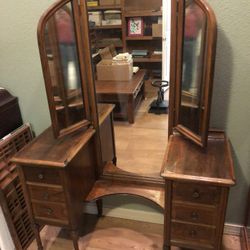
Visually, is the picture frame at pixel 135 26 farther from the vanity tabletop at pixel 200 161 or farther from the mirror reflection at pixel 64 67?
the vanity tabletop at pixel 200 161

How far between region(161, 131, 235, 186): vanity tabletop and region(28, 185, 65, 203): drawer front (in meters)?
0.55

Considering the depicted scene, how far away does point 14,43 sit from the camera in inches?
64.2

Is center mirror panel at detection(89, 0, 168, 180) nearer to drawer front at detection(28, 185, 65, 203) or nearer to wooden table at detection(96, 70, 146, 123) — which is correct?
wooden table at detection(96, 70, 146, 123)

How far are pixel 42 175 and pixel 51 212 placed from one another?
241mm

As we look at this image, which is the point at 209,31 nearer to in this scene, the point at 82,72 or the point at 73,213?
the point at 82,72

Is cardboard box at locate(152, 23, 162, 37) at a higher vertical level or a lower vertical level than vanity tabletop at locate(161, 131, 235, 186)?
higher

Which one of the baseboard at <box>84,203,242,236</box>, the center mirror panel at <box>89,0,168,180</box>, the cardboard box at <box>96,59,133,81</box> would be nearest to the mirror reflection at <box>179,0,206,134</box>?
the center mirror panel at <box>89,0,168,180</box>

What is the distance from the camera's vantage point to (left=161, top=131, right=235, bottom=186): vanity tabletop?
117cm

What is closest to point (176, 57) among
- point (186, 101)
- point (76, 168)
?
point (186, 101)

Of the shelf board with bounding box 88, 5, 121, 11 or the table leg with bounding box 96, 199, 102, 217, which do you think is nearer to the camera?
the shelf board with bounding box 88, 5, 121, 11

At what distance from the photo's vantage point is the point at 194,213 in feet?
4.14

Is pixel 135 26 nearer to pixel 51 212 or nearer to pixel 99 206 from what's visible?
pixel 51 212

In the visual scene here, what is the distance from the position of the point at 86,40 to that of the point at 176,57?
0.46 metres

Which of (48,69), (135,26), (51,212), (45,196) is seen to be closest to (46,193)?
(45,196)
